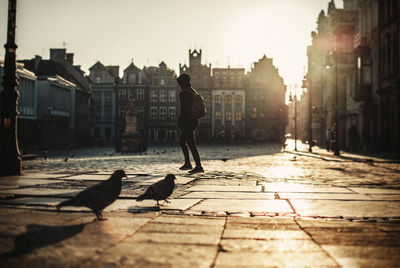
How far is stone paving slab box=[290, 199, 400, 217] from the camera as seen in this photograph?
4.47m

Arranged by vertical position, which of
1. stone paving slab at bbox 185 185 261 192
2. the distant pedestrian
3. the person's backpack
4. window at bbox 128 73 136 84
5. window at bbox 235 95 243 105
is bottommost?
stone paving slab at bbox 185 185 261 192

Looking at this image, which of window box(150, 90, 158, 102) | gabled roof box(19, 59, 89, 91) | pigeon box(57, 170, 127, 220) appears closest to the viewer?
pigeon box(57, 170, 127, 220)

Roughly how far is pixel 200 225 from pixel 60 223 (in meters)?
1.34

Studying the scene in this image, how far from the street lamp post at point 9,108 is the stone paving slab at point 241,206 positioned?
565 centimetres

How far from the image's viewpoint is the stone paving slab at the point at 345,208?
14.7 ft

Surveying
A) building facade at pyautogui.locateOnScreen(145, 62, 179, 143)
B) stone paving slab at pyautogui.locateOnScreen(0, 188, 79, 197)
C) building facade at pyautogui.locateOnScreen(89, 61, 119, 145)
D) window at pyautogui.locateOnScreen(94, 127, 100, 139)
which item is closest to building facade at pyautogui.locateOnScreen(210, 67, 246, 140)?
building facade at pyautogui.locateOnScreen(145, 62, 179, 143)

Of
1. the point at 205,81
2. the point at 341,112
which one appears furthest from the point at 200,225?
the point at 205,81

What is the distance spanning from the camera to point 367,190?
678 cm

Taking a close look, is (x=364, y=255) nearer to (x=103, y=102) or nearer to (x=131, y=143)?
(x=131, y=143)

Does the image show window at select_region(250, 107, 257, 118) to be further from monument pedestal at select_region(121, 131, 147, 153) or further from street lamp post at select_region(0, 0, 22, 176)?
street lamp post at select_region(0, 0, 22, 176)

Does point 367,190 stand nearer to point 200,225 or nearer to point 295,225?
point 295,225

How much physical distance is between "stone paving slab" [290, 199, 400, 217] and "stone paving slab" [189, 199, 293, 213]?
195mm

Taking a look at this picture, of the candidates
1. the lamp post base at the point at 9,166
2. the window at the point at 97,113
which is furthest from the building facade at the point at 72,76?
the lamp post base at the point at 9,166

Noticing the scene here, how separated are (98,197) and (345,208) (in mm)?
3006
